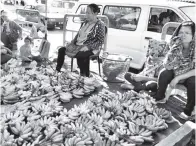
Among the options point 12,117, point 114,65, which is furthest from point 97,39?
point 12,117

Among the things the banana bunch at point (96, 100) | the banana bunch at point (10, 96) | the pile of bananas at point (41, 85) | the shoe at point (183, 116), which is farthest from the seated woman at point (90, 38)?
the shoe at point (183, 116)

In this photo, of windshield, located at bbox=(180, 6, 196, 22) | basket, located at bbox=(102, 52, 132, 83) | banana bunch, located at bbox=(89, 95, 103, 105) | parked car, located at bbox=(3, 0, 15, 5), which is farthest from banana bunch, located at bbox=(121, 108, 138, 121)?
parked car, located at bbox=(3, 0, 15, 5)

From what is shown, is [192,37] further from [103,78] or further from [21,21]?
[21,21]

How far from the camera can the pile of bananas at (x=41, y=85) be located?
315cm

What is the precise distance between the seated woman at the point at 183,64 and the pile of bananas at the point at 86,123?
0.46 m

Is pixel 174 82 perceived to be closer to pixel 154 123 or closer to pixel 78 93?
pixel 154 123

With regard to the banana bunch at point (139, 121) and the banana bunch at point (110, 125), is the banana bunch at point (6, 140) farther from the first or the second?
the banana bunch at point (139, 121)

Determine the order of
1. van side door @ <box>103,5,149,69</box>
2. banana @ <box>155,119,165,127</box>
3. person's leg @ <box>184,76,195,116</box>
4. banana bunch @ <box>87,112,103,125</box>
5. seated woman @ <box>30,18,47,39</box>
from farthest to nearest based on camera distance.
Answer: seated woman @ <box>30,18,47,39</box> < van side door @ <box>103,5,149,69</box> < person's leg @ <box>184,76,195,116</box> < banana @ <box>155,119,165,127</box> < banana bunch @ <box>87,112,103,125</box>

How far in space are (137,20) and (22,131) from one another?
4261mm

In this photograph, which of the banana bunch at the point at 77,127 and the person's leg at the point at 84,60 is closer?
the banana bunch at the point at 77,127

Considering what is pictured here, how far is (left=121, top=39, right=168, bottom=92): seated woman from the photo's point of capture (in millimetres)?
4122

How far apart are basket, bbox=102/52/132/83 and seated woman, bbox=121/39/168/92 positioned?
0.45 metres

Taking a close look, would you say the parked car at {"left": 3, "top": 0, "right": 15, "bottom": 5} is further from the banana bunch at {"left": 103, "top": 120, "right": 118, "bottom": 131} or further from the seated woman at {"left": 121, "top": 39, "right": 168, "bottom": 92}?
the banana bunch at {"left": 103, "top": 120, "right": 118, "bottom": 131}

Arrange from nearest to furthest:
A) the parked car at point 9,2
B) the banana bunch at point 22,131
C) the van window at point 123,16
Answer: the banana bunch at point 22,131
the van window at point 123,16
the parked car at point 9,2
